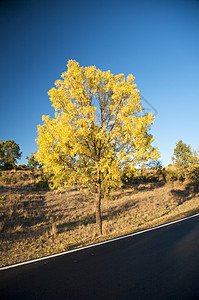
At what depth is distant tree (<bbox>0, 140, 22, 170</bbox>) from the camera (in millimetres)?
40375

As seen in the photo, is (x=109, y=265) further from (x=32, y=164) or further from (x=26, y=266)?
(x=32, y=164)

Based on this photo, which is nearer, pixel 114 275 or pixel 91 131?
pixel 114 275

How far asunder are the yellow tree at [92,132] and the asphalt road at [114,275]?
3.27 meters

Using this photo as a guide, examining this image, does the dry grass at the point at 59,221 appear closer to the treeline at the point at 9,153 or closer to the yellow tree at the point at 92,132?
the yellow tree at the point at 92,132

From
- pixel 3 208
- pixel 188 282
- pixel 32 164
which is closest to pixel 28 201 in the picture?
pixel 3 208

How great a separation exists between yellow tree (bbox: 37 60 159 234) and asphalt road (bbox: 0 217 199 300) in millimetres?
3274

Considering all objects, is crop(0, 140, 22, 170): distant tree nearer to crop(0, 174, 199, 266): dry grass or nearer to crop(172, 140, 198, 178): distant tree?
crop(0, 174, 199, 266): dry grass

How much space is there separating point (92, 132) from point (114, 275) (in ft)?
18.7

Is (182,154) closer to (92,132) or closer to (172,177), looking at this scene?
(172,177)

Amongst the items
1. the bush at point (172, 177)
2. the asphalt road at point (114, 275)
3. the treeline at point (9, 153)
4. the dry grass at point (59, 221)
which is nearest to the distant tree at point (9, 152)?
the treeline at point (9, 153)

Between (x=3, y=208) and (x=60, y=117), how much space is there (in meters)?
11.0

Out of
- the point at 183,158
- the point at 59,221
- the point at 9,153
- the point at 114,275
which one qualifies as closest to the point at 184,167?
the point at 183,158

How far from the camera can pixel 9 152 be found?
43.4 meters

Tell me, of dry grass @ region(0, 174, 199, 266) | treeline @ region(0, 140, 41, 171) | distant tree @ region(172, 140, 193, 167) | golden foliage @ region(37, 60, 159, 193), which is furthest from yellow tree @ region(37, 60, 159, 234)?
treeline @ region(0, 140, 41, 171)
